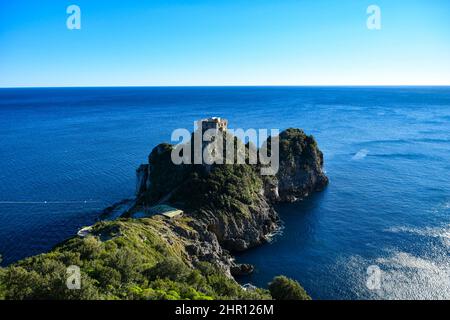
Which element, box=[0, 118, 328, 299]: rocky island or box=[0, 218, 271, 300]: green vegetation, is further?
box=[0, 118, 328, 299]: rocky island

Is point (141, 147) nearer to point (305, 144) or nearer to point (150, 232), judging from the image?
point (305, 144)

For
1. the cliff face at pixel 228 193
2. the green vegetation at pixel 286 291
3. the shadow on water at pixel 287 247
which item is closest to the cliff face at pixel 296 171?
the cliff face at pixel 228 193

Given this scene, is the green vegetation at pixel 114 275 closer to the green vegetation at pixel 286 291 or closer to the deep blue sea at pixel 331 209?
the green vegetation at pixel 286 291

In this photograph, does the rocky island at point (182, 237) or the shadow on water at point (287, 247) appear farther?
the shadow on water at point (287, 247)

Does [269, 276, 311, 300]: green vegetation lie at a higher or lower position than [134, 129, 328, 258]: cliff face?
lower

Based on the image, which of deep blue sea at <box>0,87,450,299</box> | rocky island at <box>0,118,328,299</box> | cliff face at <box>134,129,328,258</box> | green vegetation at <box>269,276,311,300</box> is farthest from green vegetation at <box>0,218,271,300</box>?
deep blue sea at <box>0,87,450,299</box>

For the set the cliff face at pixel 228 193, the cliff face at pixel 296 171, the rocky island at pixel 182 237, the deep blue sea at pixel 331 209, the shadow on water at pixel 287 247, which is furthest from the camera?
the cliff face at pixel 296 171

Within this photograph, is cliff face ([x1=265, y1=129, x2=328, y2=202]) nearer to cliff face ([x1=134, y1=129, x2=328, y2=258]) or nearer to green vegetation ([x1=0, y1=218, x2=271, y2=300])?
cliff face ([x1=134, y1=129, x2=328, y2=258])

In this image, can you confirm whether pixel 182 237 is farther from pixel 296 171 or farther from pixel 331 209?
pixel 296 171
